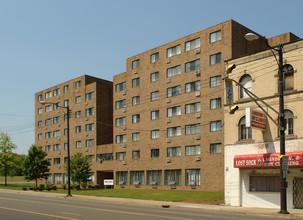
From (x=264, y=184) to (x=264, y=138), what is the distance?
3203mm

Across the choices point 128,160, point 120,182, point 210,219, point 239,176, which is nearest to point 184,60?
point 128,160

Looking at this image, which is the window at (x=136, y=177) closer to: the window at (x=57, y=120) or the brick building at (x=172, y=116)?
the brick building at (x=172, y=116)

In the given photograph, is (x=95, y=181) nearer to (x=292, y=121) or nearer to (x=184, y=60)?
(x=184, y=60)

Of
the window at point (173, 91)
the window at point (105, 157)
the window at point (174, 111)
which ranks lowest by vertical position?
the window at point (105, 157)

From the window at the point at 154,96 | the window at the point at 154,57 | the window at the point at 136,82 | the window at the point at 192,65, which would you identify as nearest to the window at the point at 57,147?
the window at the point at 136,82

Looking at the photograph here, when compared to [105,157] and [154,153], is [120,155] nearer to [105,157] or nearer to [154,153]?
[105,157]

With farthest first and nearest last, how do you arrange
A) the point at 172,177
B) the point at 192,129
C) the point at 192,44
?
1. the point at 172,177
2. the point at 192,44
3. the point at 192,129

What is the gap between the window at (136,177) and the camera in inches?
2260

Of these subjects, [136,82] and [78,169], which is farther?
[136,82]

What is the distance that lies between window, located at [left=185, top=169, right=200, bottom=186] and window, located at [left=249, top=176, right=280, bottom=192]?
22.3 metres

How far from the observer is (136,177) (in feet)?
191

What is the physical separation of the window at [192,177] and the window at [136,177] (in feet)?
29.7

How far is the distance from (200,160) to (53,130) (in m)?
42.1

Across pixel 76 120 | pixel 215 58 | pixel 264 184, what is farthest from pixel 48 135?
pixel 264 184
